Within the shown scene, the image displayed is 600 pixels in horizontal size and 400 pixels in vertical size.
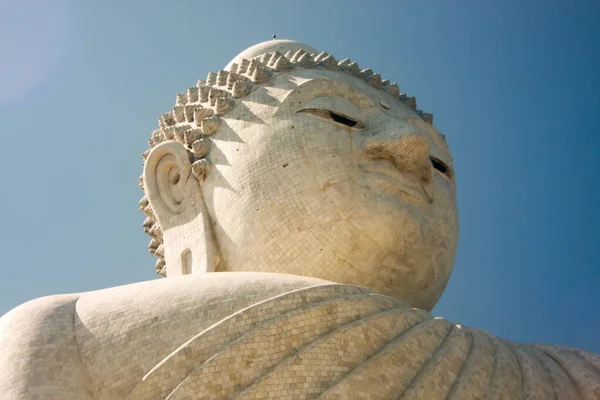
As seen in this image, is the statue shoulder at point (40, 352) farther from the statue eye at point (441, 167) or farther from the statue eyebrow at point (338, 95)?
the statue eye at point (441, 167)

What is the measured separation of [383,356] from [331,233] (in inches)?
82.1

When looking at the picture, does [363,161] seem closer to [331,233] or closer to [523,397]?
[331,233]

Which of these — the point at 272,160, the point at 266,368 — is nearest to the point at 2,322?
the point at 266,368

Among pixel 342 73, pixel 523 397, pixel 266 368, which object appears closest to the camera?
pixel 266 368

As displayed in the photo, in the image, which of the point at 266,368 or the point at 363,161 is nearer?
the point at 266,368

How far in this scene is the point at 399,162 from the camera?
844 cm

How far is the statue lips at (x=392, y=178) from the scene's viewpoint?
830cm

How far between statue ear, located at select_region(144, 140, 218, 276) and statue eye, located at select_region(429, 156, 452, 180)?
100 inches

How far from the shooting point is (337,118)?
8672 millimetres

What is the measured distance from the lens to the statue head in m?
8.07

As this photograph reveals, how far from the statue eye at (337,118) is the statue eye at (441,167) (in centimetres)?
102

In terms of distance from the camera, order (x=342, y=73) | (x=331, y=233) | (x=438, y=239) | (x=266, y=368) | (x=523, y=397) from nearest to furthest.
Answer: (x=266, y=368) → (x=523, y=397) → (x=331, y=233) → (x=438, y=239) → (x=342, y=73)

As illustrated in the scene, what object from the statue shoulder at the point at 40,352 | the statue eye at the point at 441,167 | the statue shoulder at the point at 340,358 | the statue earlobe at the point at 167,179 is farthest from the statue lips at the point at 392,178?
the statue shoulder at the point at 40,352

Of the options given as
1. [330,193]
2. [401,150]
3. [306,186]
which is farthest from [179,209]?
[401,150]
